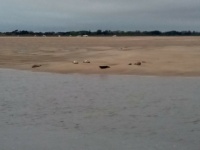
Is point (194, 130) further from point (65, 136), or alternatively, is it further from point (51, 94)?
point (51, 94)

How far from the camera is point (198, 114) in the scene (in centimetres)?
1044

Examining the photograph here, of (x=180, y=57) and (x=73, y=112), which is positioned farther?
(x=180, y=57)

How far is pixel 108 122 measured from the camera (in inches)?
386

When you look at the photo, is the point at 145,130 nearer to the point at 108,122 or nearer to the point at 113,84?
the point at 108,122

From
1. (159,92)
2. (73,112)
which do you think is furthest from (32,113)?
(159,92)

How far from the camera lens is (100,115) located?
1060cm

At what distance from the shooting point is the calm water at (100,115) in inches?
317

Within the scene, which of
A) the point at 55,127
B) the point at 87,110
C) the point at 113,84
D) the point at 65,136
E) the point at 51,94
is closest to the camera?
the point at 65,136

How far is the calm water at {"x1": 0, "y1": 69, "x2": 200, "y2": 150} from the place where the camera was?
26.4 ft

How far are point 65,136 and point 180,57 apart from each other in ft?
61.0

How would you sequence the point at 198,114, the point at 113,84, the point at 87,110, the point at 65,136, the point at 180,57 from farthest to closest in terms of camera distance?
the point at 180,57, the point at 113,84, the point at 87,110, the point at 198,114, the point at 65,136

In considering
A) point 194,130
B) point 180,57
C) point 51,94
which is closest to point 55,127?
point 194,130

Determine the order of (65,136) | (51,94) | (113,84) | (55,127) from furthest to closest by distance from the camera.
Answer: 1. (113,84)
2. (51,94)
3. (55,127)
4. (65,136)

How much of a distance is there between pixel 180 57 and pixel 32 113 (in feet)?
54.5
